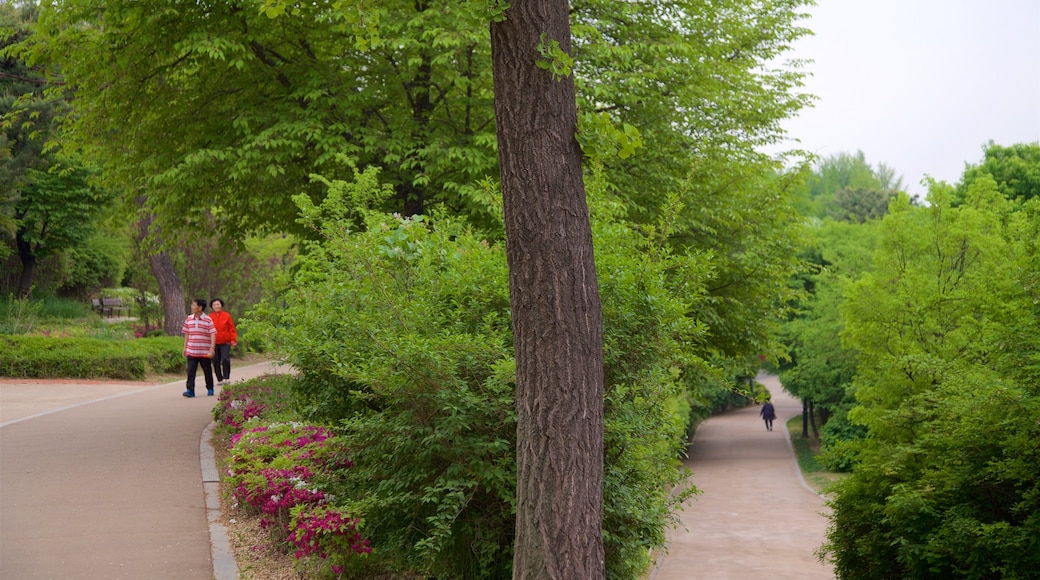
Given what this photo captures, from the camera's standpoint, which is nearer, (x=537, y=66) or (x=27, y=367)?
(x=537, y=66)

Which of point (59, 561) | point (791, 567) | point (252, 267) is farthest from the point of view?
point (252, 267)

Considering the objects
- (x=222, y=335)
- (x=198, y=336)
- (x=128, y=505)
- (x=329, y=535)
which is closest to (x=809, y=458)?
(x=222, y=335)

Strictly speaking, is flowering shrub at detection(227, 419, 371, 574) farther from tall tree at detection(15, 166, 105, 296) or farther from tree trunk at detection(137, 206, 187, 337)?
tall tree at detection(15, 166, 105, 296)

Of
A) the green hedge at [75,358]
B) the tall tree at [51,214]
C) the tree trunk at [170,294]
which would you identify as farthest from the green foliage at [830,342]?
the tall tree at [51,214]

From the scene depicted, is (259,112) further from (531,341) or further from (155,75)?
(531,341)

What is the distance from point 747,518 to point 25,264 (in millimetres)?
23349

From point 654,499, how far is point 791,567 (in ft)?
40.8

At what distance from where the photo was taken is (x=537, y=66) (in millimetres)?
4574

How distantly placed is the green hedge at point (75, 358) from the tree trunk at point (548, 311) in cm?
1762

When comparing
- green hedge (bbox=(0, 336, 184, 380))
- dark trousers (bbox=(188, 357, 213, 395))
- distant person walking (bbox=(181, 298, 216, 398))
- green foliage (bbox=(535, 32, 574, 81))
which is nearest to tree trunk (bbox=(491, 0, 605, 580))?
green foliage (bbox=(535, 32, 574, 81))

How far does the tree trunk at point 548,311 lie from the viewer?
4.54 m

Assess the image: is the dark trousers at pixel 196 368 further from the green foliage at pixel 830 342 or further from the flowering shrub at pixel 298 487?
the green foliage at pixel 830 342

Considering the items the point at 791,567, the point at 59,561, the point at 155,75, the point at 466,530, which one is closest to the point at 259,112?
the point at 155,75

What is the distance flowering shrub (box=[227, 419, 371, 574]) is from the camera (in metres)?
6.20
